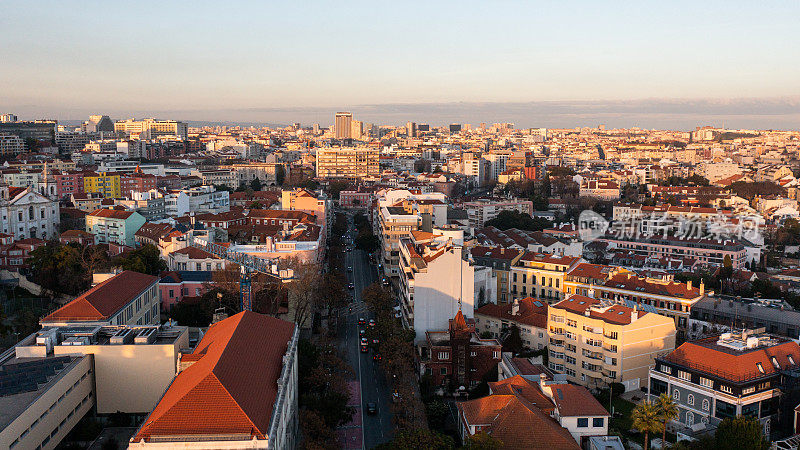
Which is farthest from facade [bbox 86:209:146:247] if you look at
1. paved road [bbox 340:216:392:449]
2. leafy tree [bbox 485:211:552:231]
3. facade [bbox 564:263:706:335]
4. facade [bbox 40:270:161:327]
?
leafy tree [bbox 485:211:552:231]

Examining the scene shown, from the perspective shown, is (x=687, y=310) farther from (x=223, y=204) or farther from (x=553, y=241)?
(x=223, y=204)

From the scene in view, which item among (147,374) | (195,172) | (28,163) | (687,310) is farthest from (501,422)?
(195,172)

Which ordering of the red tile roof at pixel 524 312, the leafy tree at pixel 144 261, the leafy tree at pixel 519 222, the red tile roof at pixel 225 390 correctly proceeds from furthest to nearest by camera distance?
1. the leafy tree at pixel 519 222
2. the leafy tree at pixel 144 261
3. the red tile roof at pixel 524 312
4. the red tile roof at pixel 225 390

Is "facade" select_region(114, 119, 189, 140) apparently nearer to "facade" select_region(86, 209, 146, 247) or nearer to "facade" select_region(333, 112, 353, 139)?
"facade" select_region(333, 112, 353, 139)

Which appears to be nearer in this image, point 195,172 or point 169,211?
point 169,211

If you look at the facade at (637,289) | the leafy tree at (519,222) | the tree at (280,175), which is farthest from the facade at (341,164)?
the facade at (637,289)

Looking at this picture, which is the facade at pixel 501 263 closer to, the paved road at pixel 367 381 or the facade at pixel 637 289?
the facade at pixel 637 289

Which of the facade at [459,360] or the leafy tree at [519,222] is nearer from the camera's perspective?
A: the facade at [459,360]
